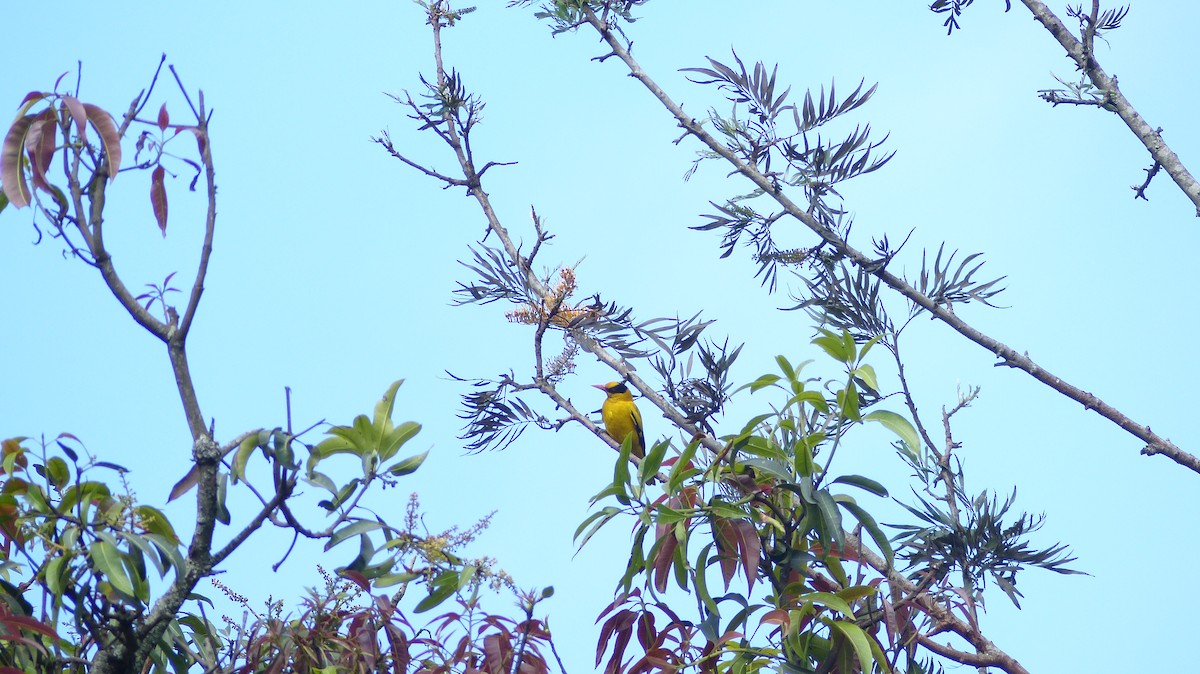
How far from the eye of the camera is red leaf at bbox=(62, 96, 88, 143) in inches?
62.8

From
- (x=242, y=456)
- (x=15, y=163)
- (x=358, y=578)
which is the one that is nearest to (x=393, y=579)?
(x=358, y=578)

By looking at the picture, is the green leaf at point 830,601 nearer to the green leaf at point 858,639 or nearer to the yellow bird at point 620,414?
the green leaf at point 858,639

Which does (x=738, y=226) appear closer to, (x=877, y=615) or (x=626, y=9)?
(x=626, y=9)

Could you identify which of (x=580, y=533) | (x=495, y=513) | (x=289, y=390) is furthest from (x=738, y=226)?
(x=289, y=390)

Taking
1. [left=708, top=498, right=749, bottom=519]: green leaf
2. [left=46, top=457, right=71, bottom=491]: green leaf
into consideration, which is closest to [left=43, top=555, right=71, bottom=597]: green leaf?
[left=46, top=457, right=71, bottom=491]: green leaf

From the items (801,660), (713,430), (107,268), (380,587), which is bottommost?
(801,660)

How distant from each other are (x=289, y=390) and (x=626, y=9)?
2.86 m

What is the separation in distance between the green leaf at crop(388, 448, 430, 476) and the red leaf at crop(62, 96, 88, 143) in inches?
28.3

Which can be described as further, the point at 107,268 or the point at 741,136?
the point at 741,136

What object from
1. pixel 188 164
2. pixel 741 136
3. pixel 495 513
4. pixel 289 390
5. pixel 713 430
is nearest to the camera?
pixel 289 390

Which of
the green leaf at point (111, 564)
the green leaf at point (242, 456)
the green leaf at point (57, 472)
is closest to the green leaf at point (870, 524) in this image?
the green leaf at point (242, 456)

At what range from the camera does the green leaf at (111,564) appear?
167cm

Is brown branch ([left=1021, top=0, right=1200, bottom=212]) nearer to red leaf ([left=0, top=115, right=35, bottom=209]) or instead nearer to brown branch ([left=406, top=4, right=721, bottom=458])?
brown branch ([left=406, top=4, right=721, bottom=458])

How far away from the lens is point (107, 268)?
5.44 ft
